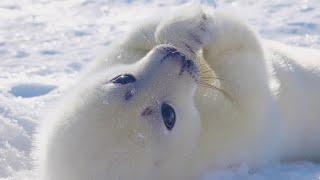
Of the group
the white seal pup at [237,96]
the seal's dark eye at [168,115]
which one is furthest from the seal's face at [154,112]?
the white seal pup at [237,96]

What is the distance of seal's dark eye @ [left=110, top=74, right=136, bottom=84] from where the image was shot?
3027 mm

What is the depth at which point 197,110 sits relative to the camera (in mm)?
3359

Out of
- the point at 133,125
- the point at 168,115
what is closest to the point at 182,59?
the point at 168,115

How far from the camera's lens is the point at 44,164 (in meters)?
3.05

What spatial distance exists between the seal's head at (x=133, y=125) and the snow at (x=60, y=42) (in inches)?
11.0

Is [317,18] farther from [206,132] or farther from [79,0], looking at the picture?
[206,132]

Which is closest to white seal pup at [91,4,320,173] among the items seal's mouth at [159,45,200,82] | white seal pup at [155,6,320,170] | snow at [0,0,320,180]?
white seal pup at [155,6,320,170]

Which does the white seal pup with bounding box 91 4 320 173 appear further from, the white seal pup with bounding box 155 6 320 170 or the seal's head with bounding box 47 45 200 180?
the seal's head with bounding box 47 45 200 180

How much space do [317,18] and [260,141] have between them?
4.09m

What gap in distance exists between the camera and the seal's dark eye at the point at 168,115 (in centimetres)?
300

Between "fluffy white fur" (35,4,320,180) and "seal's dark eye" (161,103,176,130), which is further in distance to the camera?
"seal's dark eye" (161,103,176,130)

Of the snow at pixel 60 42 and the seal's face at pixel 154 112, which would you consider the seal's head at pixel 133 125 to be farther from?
the snow at pixel 60 42

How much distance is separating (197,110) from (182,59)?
323 mm

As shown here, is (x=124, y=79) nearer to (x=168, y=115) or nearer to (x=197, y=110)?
(x=168, y=115)
